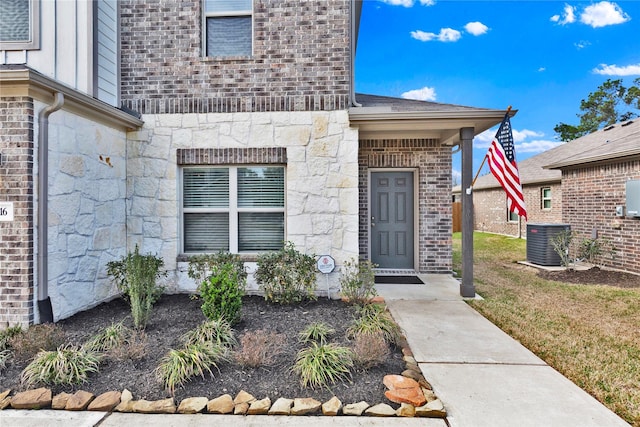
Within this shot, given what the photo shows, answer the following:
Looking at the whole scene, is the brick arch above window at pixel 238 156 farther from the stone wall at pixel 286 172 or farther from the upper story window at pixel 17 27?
the upper story window at pixel 17 27

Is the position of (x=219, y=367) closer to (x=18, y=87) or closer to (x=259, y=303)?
(x=259, y=303)

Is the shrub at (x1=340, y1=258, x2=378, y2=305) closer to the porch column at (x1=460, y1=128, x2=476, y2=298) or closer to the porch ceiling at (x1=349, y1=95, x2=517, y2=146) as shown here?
the porch column at (x1=460, y1=128, x2=476, y2=298)

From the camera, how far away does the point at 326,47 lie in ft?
17.4

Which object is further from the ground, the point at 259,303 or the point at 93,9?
the point at 93,9

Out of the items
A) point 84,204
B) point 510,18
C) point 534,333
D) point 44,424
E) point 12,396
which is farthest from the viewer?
point 510,18

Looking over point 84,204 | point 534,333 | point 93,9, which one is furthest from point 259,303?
point 93,9

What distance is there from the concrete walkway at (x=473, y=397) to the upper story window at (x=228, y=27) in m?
4.87

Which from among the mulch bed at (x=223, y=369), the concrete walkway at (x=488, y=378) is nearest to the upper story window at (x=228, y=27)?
the mulch bed at (x=223, y=369)

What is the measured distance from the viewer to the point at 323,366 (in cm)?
277

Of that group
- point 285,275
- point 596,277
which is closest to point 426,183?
point 285,275

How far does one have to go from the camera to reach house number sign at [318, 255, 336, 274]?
202 inches

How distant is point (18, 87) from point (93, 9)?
200cm

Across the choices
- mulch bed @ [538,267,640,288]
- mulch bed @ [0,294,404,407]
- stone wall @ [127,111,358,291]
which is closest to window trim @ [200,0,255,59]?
stone wall @ [127,111,358,291]

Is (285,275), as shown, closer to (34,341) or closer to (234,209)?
(234,209)
